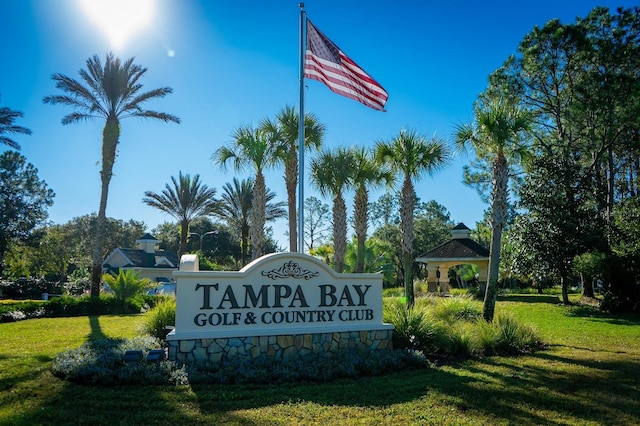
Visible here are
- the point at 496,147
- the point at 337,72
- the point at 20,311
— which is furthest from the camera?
the point at 20,311

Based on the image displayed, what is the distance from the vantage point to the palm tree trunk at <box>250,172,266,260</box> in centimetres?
1895

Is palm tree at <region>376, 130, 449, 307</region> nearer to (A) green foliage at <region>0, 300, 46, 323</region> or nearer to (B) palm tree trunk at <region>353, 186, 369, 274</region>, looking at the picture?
(B) palm tree trunk at <region>353, 186, 369, 274</region>

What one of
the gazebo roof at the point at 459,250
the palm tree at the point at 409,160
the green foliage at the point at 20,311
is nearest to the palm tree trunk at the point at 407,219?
the palm tree at the point at 409,160

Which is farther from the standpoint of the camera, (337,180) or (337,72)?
(337,180)

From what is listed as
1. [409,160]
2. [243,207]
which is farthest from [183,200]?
[409,160]

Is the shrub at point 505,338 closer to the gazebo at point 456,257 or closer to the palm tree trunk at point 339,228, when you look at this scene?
the palm tree trunk at point 339,228

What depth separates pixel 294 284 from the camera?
31.4 ft

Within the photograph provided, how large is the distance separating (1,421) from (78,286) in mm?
32240

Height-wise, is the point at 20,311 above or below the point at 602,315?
above

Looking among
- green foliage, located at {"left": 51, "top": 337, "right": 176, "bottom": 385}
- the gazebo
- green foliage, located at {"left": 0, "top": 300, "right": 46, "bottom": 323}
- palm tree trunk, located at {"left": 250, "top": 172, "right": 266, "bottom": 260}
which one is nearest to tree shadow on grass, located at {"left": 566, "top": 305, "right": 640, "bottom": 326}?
the gazebo

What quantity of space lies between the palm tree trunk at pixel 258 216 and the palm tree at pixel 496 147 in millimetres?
8102

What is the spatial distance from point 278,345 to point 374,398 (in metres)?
2.77

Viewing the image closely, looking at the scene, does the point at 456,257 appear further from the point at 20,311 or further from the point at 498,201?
the point at 20,311

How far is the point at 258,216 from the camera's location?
63.2ft
